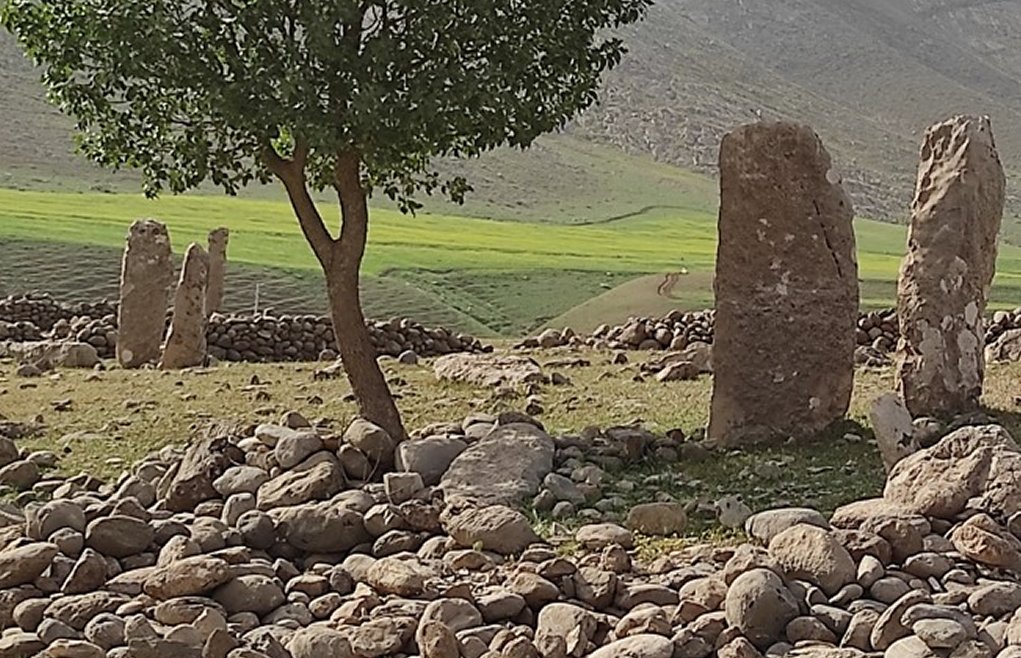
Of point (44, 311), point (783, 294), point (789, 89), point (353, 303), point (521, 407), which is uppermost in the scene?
point (789, 89)

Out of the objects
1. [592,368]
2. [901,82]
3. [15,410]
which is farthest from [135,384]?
[901,82]

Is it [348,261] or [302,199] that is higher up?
[302,199]

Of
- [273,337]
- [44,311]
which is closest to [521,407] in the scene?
[273,337]

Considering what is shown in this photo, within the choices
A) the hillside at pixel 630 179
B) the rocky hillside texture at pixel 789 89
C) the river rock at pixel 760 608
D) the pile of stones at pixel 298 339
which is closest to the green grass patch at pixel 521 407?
the river rock at pixel 760 608

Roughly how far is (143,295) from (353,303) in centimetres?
1127

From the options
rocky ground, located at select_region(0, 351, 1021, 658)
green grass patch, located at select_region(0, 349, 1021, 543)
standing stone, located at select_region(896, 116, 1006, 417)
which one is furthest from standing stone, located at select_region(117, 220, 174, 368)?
standing stone, located at select_region(896, 116, 1006, 417)

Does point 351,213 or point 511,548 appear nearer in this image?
point 511,548

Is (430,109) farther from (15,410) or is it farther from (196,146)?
(15,410)

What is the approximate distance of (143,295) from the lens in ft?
77.5

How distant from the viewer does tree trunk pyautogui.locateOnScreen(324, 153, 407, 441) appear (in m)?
13.1

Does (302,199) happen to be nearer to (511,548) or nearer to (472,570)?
(511,548)

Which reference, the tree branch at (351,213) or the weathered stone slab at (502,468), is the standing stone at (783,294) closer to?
the weathered stone slab at (502,468)

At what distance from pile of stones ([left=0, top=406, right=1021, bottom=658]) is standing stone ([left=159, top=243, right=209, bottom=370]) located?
459 inches

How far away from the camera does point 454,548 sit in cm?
902
